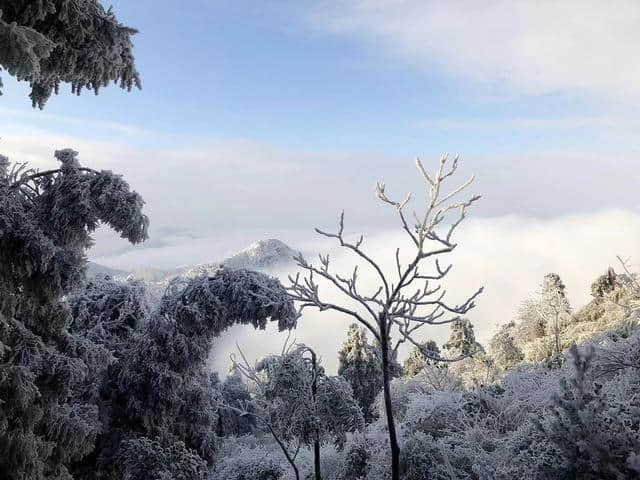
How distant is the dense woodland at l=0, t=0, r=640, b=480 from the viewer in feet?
16.4

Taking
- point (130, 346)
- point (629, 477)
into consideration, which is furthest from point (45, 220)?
point (629, 477)

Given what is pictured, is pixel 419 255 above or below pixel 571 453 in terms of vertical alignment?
above

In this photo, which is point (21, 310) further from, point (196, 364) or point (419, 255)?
point (419, 255)

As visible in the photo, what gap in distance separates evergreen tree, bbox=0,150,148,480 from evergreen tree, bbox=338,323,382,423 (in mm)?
21767

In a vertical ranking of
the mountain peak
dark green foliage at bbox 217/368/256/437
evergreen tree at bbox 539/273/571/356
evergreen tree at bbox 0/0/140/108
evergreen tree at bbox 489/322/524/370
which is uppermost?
the mountain peak

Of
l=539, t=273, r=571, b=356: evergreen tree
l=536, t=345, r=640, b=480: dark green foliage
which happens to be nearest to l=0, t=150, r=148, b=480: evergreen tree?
l=536, t=345, r=640, b=480: dark green foliage

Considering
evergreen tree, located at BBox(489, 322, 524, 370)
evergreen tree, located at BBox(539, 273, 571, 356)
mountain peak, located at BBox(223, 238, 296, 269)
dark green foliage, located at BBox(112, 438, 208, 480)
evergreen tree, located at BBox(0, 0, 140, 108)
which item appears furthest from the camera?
mountain peak, located at BBox(223, 238, 296, 269)

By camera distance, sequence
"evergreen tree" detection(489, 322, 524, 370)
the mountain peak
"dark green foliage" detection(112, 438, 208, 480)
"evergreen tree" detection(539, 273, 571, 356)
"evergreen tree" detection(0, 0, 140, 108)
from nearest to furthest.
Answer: "evergreen tree" detection(0, 0, 140, 108), "dark green foliage" detection(112, 438, 208, 480), "evergreen tree" detection(539, 273, 571, 356), "evergreen tree" detection(489, 322, 524, 370), the mountain peak

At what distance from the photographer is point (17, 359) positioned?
21.5 feet

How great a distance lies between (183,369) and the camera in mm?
10281

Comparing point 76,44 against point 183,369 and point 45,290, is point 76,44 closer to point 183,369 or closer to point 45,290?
point 45,290

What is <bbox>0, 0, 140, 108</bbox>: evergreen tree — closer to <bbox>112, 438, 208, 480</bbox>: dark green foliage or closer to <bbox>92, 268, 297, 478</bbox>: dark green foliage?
<bbox>92, 268, 297, 478</bbox>: dark green foliage

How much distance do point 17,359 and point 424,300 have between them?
5.31 m

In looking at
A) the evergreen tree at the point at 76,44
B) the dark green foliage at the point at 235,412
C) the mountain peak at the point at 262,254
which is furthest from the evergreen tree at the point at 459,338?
the mountain peak at the point at 262,254
